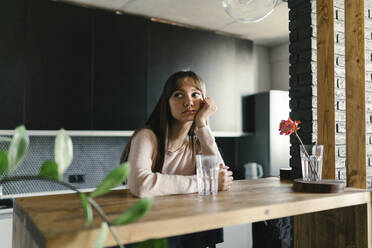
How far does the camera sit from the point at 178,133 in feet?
5.06

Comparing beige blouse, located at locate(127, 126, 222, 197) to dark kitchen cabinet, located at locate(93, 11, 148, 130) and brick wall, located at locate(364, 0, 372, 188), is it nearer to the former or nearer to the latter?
brick wall, located at locate(364, 0, 372, 188)

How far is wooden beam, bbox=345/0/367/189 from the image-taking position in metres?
1.41

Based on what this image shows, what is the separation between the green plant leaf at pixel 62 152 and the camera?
505 mm

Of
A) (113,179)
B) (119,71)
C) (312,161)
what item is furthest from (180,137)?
(119,71)

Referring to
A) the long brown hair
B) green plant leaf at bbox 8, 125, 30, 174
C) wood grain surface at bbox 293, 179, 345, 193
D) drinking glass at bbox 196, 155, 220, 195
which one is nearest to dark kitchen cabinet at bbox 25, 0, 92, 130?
the long brown hair

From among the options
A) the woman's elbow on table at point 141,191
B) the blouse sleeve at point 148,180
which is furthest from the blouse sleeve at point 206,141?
the woman's elbow on table at point 141,191

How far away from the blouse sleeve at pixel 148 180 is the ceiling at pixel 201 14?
2009 millimetres

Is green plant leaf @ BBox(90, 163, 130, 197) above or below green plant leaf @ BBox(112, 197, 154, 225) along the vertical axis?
above

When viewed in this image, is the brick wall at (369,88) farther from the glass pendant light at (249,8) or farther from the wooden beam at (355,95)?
the glass pendant light at (249,8)

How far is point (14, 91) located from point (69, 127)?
0.50m

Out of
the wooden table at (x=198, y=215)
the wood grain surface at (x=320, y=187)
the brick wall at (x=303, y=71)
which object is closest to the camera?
the wooden table at (x=198, y=215)

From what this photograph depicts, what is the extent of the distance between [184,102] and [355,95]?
2.44ft

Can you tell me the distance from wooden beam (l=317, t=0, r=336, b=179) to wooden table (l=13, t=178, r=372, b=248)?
10.0 inches

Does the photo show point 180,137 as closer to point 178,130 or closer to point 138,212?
point 178,130
